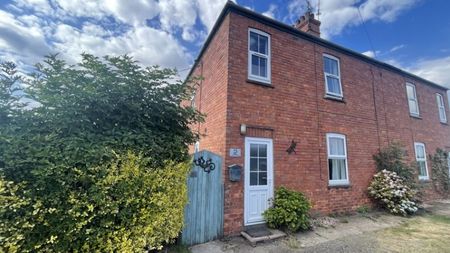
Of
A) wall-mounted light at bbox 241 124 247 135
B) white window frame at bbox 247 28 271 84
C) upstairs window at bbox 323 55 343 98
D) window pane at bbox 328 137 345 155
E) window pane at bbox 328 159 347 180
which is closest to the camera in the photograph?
wall-mounted light at bbox 241 124 247 135

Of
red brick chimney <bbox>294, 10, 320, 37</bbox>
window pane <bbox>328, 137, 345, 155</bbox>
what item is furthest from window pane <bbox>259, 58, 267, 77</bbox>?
red brick chimney <bbox>294, 10, 320, 37</bbox>

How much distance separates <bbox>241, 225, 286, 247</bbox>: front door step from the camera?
5.00m

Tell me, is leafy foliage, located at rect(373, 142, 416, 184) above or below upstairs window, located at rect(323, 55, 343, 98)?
below

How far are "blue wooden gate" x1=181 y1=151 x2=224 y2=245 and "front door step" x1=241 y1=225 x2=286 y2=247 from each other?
0.72 metres

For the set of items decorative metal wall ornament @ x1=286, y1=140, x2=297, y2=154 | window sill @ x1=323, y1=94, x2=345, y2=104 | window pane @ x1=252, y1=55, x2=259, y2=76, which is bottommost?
decorative metal wall ornament @ x1=286, y1=140, x2=297, y2=154

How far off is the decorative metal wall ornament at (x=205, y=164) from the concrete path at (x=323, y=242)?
1.75 meters

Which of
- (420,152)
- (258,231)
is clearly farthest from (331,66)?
(420,152)

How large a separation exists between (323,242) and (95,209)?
504 cm

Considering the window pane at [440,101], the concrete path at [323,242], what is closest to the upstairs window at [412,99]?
the window pane at [440,101]

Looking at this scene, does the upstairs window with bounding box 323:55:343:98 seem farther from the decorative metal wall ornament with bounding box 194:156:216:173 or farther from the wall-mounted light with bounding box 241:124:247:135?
the decorative metal wall ornament with bounding box 194:156:216:173

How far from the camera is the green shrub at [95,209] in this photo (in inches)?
97.0

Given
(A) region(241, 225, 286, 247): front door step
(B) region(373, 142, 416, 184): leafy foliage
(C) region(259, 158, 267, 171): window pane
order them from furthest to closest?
(B) region(373, 142, 416, 184): leafy foliage < (C) region(259, 158, 267, 171): window pane < (A) region(241, 225, 286, 247): front door step

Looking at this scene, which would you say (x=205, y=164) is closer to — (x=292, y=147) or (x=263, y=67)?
(x=292, y=147)

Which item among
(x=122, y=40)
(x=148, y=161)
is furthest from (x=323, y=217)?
(x=122, y=40)
